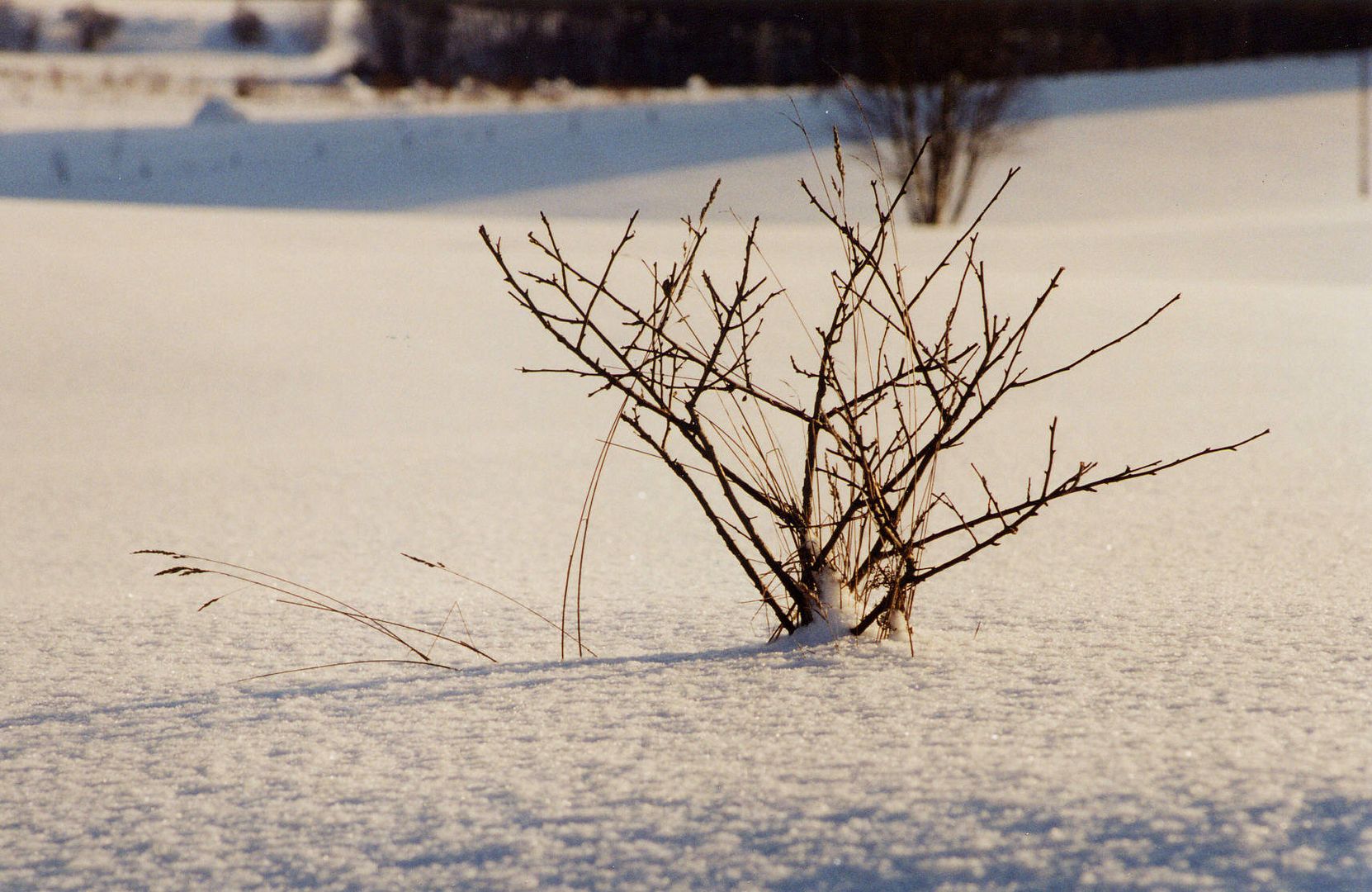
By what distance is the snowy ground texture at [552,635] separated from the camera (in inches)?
37.8

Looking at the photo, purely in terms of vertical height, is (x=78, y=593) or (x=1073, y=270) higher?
(x=1073, y=270)

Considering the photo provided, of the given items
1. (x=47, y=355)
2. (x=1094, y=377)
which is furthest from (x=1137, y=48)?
(x=47, y=355)

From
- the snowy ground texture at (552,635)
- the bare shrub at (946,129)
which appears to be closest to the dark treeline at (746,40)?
the bare shrub at (946,129)

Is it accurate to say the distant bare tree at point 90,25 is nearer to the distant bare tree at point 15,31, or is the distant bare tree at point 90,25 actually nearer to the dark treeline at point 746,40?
the distant bare tree at point 15,31

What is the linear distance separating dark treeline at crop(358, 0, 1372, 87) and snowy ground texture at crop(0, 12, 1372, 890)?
6.62 meters

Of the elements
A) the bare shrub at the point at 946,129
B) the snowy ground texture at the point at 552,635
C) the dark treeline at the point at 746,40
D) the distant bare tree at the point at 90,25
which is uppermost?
the distant bare tree at the point at 90,25

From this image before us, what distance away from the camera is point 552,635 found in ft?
5.54

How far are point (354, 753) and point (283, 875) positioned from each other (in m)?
0.23

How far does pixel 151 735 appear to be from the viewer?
1.27 metres

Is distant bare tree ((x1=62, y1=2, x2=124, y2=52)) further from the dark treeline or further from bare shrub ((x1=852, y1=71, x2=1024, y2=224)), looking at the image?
bare shrub ((x1=852, y1=71, x2=1024, y2=224))

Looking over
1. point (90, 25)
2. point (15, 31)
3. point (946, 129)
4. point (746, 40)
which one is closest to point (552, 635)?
point (946, 129)

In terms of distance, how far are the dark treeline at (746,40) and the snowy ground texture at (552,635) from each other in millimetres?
6623

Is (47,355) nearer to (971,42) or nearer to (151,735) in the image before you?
(151,735)

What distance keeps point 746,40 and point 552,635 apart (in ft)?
49.7
